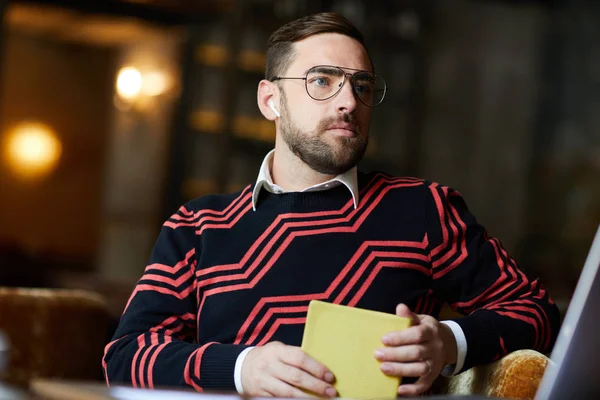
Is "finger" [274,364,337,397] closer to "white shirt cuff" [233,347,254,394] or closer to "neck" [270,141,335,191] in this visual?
"white shirt cuff" [233,347,254,394]

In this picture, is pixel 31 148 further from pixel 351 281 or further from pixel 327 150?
pixel 351 281

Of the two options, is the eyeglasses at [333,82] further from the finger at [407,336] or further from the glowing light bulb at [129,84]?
the glowing light bulb at [129,84]

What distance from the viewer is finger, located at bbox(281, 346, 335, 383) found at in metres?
1.05

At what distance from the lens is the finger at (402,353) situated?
1.05 meters

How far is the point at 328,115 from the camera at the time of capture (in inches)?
56.1

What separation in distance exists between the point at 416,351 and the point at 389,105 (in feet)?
21.4

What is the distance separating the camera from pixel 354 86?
1.43m

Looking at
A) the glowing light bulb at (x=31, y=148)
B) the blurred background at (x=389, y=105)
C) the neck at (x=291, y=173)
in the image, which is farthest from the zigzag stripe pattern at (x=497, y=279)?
the glowing light bulb at (x=31, y=148)

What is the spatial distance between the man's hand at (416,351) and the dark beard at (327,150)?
0.38 meters

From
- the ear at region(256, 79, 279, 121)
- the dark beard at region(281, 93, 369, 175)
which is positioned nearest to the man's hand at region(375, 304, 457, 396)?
the dark beard at region(281, 93, 369, 175)

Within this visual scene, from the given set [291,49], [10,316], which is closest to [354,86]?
[291,49]

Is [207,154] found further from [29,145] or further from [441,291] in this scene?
[441,291]

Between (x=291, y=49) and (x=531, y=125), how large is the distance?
6.53 meters

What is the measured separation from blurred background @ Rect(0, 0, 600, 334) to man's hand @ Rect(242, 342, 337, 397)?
515cm
